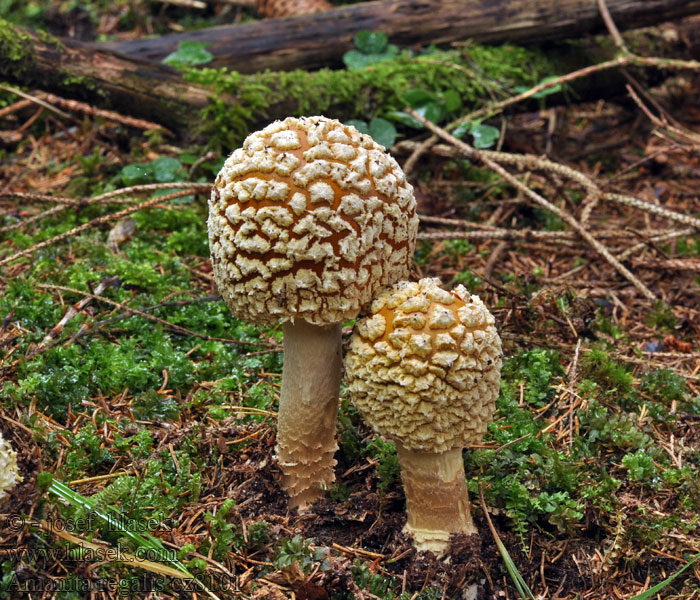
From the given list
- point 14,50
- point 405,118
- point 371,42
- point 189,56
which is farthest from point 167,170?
point 371,42

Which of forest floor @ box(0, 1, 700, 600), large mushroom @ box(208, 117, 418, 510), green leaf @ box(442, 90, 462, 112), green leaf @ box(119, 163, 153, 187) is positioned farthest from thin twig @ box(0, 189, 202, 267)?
green leaf @ box(442, 90, 462, 112)

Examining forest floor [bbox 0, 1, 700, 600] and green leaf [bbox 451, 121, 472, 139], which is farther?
green leaf [bbox 451, 121, 472, 139]

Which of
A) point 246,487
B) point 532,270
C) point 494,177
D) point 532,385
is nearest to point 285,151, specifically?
point 246,487

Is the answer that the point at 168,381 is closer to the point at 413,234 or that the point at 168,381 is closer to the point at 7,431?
the point at 7,431

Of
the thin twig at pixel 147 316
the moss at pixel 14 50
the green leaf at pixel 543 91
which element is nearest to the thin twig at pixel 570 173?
the green leaf at pixel 543 91

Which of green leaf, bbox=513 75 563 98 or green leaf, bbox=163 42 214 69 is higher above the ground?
green leaf, bbox=163 42 214 69

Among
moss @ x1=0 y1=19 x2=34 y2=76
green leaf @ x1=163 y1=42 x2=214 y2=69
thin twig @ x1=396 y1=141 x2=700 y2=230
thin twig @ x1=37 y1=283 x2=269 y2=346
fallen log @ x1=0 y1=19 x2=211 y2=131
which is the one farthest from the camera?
green leaf @ x1=163 y1=42 x2=214 y2=69

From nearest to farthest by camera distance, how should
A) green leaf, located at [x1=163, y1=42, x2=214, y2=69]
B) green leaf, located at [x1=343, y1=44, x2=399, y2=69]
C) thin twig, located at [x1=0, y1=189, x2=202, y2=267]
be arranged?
1. thin twig, located at [x1=0, y1=189, x2=202, y2=267]
2. green leaf, located at [x1=163, y1=42, x2=214, y2=69]
3. green leaf, located at [x1=343, y1=44, x2=399, y2=69]

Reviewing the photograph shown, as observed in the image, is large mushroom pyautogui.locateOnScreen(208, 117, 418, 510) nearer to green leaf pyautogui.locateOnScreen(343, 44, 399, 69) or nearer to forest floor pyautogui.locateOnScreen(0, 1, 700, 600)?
forest floor pyautogui.locateOnScreen(0, 1, 700, 600)
